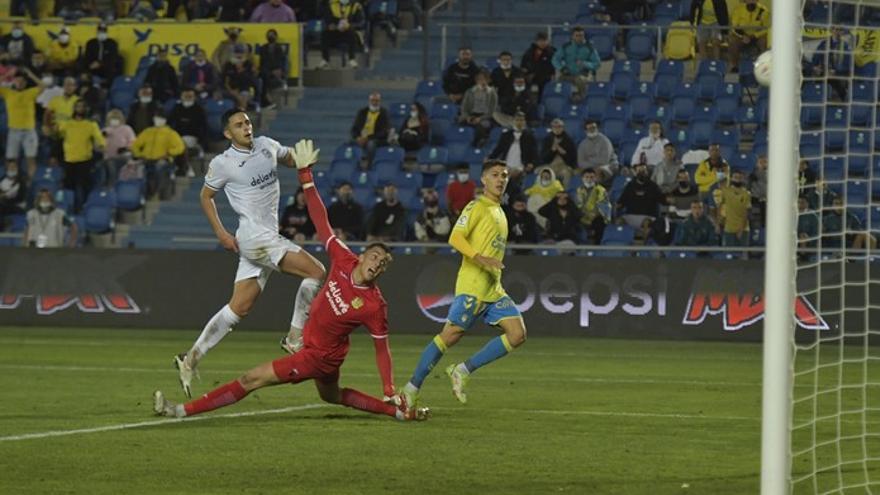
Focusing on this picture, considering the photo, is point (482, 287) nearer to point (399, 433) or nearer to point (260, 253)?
point (260, 253)

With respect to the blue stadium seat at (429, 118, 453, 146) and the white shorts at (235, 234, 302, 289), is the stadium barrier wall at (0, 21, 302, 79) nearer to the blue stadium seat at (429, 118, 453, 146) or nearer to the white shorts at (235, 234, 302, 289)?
the blue stadium seat at (429, 118, 453, 146)

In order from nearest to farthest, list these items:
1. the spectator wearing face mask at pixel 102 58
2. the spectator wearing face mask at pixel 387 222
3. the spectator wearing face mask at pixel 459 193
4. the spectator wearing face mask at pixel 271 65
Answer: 1. the spectator wearing face mask at pixel 387 222
2. the spectator wearing face mask at pixel 459 193
3. the spectator wearing face mask at pixel 271 65
4. the spectator wearing face mask at pixel 102 58

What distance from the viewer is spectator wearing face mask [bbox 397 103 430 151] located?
26141 mm

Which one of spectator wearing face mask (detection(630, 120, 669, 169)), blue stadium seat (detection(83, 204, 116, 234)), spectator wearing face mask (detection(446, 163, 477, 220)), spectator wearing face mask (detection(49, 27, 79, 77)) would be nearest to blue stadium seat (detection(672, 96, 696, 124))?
spectator wearing face mask (detection(630, 120, 669, 169))

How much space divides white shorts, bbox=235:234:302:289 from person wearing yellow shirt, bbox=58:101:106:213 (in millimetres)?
12932

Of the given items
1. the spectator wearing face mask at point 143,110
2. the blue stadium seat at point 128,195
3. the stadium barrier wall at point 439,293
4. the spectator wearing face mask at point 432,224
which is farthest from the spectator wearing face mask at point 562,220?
the spectator wearing face mask at point 143,110

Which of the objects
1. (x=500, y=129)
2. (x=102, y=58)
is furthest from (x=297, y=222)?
(x=102, y=58)

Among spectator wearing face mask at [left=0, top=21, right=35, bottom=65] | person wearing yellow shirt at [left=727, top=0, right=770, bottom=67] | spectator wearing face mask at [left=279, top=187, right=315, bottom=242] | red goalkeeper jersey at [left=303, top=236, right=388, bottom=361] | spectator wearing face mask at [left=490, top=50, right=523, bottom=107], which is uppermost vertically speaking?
person wearing yellow shirt at [left=727, top=0, right=770, bottom=67]

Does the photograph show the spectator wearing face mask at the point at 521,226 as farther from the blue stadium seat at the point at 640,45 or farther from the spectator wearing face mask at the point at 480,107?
the blue stadium seat at the point at 640,45

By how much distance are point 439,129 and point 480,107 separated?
81 centimetres

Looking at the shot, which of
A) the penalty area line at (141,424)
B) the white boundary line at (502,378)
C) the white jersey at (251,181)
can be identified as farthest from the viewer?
the white boundary line at (502,378)

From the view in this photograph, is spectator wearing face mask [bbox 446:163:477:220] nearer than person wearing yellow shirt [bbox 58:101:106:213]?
Yes

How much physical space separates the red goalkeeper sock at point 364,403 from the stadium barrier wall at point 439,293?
936cm

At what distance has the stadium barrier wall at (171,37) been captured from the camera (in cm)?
2852
